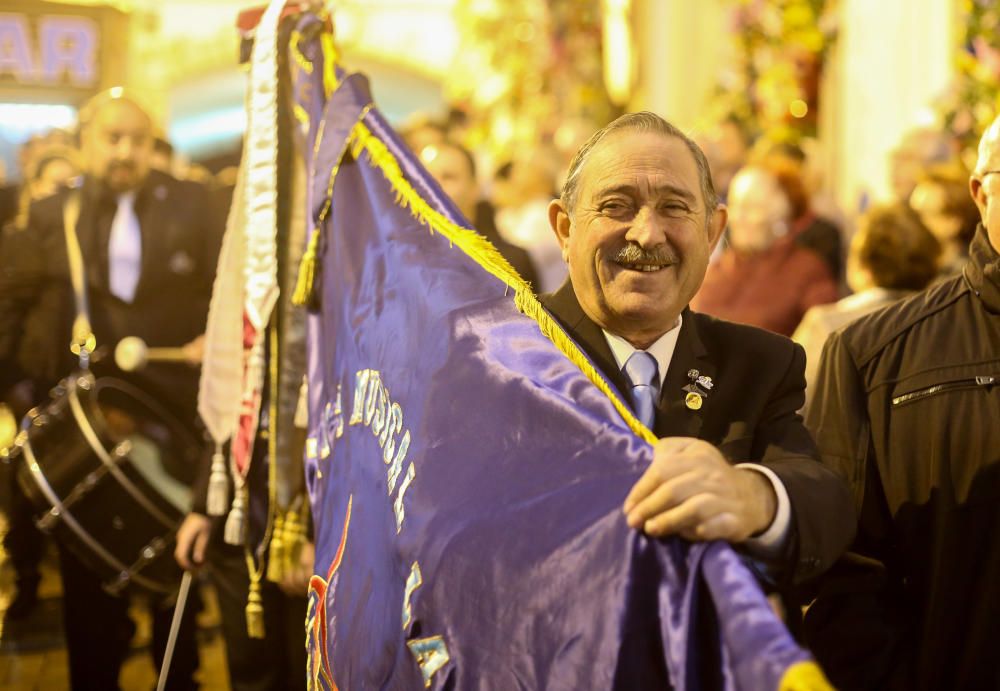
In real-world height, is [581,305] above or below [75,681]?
above

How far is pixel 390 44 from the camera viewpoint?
31.4 meters

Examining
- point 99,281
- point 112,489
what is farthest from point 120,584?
point 99,281

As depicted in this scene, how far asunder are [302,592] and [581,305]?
130 centimetres

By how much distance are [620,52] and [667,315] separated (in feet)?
54.3

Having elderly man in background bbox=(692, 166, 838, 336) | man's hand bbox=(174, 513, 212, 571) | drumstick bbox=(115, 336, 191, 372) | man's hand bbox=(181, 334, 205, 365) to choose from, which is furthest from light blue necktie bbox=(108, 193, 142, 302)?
elderly man in background bbox=(692, 166, 838, 336)

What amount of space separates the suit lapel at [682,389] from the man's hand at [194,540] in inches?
72.7

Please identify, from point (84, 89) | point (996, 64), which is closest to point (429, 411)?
point (84, 89)

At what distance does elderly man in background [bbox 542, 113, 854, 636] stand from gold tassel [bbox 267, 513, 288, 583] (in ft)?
3.84

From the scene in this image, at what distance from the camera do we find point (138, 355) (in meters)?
5.18

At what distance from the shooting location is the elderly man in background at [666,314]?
2508mm

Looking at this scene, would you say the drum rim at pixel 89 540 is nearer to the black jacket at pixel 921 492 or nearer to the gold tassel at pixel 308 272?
the gold tassel at pixel 308 272

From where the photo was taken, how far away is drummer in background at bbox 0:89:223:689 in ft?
17.9

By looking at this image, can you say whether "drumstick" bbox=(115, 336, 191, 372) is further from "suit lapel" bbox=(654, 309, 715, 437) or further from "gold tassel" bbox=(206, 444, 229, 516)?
"suit lapel" bbox=(654, 309, 715, 437)

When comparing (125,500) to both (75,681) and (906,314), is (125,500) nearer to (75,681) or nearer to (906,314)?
(75,681)
